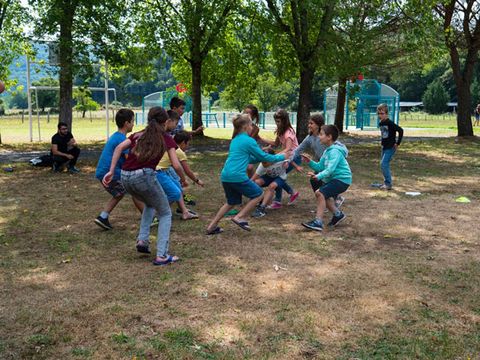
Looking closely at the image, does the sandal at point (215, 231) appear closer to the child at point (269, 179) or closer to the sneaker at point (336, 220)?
the child at point (269, 179)

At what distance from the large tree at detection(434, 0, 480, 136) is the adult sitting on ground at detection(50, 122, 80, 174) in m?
15.6

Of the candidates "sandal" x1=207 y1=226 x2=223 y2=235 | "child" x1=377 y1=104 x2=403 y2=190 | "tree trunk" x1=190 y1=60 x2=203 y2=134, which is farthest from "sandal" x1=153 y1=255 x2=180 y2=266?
"tree trunk" x1=190 y1=60 x2=203 y2=134

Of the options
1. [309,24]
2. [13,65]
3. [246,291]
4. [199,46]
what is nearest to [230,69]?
[199,46]

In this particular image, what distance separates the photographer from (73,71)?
14.4m

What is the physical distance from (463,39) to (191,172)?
786 inches

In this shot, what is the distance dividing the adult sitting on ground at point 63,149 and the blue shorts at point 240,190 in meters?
7.09

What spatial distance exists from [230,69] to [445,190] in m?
15.3

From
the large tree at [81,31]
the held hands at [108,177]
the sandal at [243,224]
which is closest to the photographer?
the held hands at [108,177]

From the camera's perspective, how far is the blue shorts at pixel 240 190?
634 centimetres

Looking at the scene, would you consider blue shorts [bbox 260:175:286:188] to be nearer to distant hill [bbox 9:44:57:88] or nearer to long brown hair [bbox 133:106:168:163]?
long brown hair [bbox 133:106:168:163]

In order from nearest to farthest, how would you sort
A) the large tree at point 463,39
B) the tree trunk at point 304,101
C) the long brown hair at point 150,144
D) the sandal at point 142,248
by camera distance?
the long brown hair at point 150,144, the sandal at point 142,248, the tree trunk at point 304,101, the large tree at point 463,39

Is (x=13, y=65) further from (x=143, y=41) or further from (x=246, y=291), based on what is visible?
(x=246, y=291)

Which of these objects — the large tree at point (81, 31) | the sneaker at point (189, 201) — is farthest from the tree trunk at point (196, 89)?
the sneaker at point (189, 201)

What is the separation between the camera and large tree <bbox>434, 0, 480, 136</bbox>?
69.7ft
